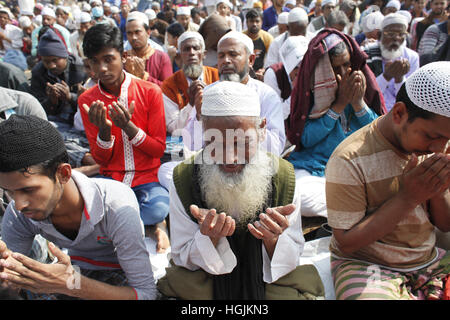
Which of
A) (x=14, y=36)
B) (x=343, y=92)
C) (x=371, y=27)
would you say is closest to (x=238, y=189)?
(x=343, y=92)

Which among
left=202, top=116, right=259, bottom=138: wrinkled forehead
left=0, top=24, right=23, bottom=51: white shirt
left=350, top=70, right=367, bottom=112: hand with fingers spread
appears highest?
left=202, top=116, right=259, bottom=138: wrinkled forehead

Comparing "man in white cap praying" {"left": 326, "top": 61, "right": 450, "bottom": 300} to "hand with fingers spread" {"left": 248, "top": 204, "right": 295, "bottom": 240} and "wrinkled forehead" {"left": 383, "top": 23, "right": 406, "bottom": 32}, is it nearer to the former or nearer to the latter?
"hand with fingers spread" {"left": 248, "top": 204, "right": 295, "bottom": 240}

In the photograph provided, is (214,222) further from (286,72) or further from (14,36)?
(14,36)

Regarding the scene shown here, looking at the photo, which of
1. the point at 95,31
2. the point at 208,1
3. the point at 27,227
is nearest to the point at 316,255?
the point at 27,227

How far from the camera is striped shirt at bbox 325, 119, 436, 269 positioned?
191 cm

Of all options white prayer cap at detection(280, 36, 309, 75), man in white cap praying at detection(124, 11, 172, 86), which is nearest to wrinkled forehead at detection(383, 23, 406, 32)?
white prayer cap at detection(280, 36, 309, 75)

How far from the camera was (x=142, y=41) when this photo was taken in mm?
5410

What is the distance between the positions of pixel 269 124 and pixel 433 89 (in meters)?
1.91

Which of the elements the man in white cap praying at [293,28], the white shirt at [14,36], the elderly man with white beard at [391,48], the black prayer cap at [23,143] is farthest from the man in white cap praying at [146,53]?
the white shirt at [14,36]

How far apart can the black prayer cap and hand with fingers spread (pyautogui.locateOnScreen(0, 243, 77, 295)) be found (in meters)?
0.42

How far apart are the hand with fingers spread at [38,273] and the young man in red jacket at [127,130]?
1.39 m

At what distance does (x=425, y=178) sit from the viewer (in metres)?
1.71

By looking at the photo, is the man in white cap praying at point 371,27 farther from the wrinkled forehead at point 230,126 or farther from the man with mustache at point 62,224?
the man with mustache at point 62,224

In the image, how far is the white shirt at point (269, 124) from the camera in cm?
335
